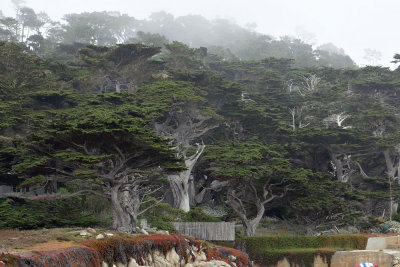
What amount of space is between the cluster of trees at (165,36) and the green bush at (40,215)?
4401 cm

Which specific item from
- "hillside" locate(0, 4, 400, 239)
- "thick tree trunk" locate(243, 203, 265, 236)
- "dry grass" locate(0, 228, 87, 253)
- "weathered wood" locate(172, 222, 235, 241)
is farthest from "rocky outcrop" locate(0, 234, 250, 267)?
"thick tree trunk" locate(243, 203, 265, 236)

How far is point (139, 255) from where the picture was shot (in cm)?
1970

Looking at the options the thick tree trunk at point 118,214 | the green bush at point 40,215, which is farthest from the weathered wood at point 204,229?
the thick tree trunk at point 118,214

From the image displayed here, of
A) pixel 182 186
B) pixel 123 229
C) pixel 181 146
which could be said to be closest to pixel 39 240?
pixel 123 229

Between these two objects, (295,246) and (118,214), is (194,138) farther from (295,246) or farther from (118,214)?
(118,214)

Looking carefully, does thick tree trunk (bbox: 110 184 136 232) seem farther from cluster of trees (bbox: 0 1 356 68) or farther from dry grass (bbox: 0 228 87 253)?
cluster of trees (bbox: 0 1 356 68)

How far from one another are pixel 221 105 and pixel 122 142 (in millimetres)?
22931

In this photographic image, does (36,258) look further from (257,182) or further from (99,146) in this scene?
(257,182)

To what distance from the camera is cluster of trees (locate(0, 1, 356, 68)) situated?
82.9m

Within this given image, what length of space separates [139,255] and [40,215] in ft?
21.7

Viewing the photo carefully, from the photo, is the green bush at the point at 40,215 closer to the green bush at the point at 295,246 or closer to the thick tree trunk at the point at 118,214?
the thick tree trunk at the point at 118,214

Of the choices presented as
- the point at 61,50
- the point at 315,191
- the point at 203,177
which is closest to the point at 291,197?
the point at 315,191

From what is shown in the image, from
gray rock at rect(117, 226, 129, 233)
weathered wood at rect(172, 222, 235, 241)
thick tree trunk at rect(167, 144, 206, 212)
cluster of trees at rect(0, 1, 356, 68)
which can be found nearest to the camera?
gray rock at rect(117, 226, 129, 233)

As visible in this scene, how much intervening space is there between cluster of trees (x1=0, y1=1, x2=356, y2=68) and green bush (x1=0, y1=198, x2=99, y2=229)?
44013 millimetres
